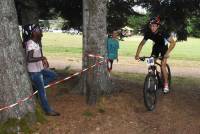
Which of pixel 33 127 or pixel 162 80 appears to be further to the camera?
pixel 162 80

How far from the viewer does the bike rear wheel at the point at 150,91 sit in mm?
10448

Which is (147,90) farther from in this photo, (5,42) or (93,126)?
(5,42)

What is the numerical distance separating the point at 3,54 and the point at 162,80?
399 centimetres

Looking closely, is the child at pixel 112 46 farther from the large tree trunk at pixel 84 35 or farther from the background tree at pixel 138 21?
the large tree trunk at pixel 84 35

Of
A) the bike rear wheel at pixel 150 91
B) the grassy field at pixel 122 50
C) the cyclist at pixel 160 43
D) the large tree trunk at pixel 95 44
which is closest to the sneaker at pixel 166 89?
the cyclist at pixel 160 43

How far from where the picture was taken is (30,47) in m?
9.21

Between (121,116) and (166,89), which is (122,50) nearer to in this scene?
(166,89)

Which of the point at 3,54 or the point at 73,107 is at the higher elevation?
the point at 3,54

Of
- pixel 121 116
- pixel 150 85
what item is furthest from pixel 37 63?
pixel 150 85

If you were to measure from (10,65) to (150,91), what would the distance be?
3.01 meters

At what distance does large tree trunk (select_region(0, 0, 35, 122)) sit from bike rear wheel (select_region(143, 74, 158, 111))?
2.49 metres

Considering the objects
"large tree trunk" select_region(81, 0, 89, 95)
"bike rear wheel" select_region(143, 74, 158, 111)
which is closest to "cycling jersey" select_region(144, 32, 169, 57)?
"bike rear wheel" select_region(143, 74, 158, 111)

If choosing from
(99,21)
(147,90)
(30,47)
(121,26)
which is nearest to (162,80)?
(147,90)

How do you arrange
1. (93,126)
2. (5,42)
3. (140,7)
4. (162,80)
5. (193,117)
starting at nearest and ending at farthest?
(5,42)
(93,126)
(193,117)
(162,80)
(140,7)
